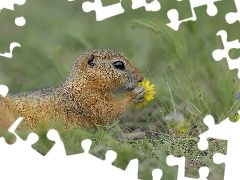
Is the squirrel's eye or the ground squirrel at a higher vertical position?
the squirrel's eye

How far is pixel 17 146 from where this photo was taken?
17.2 ft

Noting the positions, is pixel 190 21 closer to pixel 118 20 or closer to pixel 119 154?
pixel 119 154

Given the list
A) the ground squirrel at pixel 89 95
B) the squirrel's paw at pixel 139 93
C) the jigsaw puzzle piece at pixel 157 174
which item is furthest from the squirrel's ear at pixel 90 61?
the jigsaw puzzle piece at pixel 157 174

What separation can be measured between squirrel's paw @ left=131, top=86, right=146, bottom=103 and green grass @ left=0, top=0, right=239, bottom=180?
0.72 ft

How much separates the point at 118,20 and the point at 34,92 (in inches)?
157

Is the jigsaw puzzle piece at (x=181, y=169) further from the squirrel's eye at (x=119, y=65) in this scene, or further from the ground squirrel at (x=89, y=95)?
the squirrel's eye at (x=119, y=65)

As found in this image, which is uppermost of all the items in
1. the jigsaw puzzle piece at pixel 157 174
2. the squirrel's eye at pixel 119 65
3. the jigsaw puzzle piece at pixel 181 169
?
the squirrel's eye at pixel 119 65

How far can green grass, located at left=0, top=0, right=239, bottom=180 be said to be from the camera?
5.88 metres

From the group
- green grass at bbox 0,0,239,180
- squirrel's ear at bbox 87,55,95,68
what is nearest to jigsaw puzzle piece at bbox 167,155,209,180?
green grass at bbox 0,0,239,180

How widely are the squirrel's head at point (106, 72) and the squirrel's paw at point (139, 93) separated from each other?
0.14 feet

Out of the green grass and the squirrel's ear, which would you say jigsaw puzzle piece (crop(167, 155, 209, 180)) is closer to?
the green grass

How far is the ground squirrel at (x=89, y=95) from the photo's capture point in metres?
Result: 6.55

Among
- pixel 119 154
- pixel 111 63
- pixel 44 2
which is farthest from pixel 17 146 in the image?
pixel 44 2

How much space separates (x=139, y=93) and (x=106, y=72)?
0.38m
